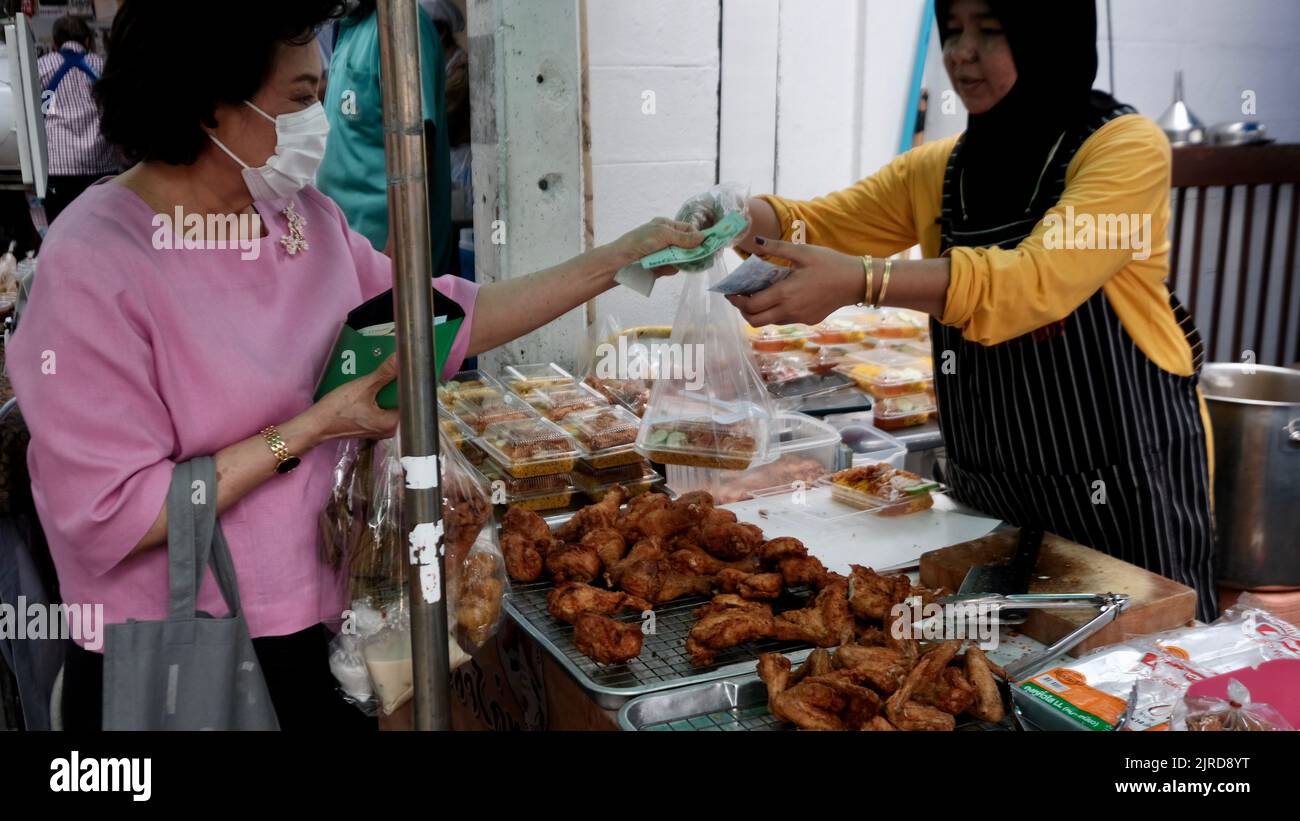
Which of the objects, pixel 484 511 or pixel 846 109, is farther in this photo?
pixel 846 109

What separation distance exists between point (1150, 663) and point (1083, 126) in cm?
137

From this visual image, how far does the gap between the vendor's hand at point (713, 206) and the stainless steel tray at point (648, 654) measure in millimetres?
912

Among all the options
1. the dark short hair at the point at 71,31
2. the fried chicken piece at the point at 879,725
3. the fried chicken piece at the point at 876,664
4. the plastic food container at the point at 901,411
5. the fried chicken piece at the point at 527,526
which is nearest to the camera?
the fried chicken piece at the point at 879,725

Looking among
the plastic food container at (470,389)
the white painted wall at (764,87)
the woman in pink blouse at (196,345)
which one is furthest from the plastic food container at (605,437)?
the white painted wall at (764,87)

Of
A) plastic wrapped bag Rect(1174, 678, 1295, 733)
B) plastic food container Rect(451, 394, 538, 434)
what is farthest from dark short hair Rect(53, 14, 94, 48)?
plastic wrapped bag Rect(1174, 678, 1295, 733)

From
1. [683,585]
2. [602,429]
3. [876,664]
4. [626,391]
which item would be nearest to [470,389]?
[626,391]

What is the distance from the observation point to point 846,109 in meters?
5.21

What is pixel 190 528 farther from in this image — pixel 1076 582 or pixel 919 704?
pixel 1076 582

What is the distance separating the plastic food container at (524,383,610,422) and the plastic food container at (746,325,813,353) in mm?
1055

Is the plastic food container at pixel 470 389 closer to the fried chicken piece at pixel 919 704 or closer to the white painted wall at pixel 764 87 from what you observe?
the white painted wall at pixel 764 87

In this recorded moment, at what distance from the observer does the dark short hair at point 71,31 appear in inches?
257

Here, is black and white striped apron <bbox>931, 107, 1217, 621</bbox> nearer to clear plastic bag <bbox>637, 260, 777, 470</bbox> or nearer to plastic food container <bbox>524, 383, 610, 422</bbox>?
clear plastic bag <bbox>637, 260, 777, 470</bbox>

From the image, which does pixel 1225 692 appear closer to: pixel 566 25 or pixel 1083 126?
pixel 1083 126
